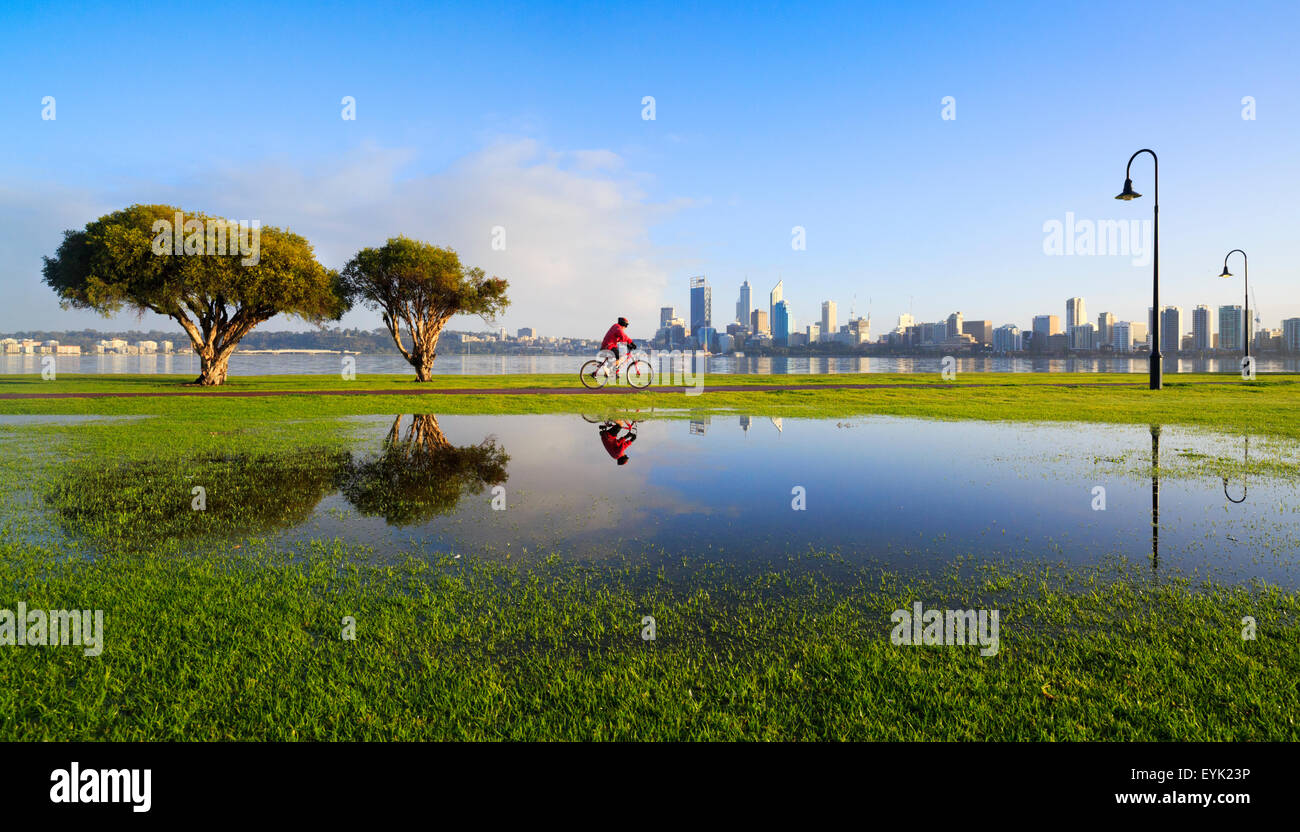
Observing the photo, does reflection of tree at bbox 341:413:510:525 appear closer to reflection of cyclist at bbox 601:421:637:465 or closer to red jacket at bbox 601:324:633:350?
reflection of cyclist at bbox 601:421:637:465

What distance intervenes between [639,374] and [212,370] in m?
24.6

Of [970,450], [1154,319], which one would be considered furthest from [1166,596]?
[1154,319]

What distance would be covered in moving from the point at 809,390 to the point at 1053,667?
25408 millimetres

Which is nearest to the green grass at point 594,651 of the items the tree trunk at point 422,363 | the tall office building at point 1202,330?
the tree trunk at point 422,363

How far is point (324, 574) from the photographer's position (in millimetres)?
5633

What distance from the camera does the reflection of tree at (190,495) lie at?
23.3 feet

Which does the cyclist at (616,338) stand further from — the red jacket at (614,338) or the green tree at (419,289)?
the green tree at (419,289)

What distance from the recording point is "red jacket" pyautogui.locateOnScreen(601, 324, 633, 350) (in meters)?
24.8

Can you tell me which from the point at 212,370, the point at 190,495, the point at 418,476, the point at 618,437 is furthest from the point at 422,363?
the point at 190,495

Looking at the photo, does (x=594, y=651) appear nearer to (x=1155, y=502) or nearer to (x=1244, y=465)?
(x=1155, y=502)

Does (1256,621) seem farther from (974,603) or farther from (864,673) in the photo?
(864,673)

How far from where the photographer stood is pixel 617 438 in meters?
14.4

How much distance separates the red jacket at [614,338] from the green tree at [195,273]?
68.6ft

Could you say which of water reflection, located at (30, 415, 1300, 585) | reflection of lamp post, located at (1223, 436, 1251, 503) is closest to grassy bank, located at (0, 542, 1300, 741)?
water reflection, located at (30, 415, 1300, 585)
